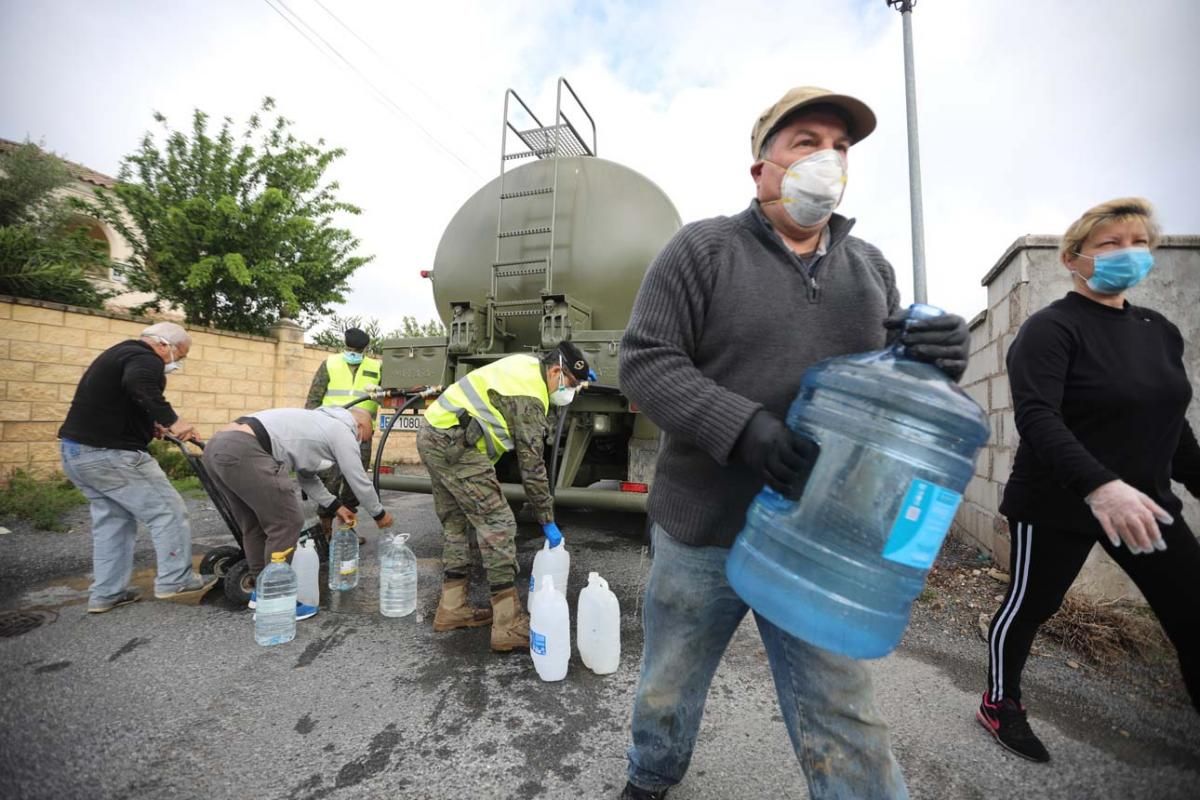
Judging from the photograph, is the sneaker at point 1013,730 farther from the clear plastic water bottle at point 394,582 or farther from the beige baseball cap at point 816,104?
the clear plastic water bottle at point 394,582

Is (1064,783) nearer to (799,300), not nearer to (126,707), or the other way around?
(799,300)

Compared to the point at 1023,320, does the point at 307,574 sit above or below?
below

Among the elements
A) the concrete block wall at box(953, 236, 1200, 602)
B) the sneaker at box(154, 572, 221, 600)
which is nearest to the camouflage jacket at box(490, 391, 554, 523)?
the sneaker at box(154, 572, 221, 600)

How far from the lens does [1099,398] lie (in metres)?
1.74

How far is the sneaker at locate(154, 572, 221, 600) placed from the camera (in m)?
3.32

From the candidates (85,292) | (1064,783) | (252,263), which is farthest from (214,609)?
(252,263)

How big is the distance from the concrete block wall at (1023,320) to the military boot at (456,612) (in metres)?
2.80

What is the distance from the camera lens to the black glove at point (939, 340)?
112 cm

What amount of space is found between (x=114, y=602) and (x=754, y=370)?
3891mm

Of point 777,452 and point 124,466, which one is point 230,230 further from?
point 777,452

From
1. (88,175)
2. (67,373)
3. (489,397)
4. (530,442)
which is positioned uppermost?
(88,175)

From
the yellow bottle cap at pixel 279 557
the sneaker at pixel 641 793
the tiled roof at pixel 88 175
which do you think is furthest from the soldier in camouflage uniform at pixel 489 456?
the tiled roof at pixel 88 175

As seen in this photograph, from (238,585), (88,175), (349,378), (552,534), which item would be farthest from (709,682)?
(88,175)

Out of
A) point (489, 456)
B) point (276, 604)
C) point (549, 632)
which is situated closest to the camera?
point (549, 632)
